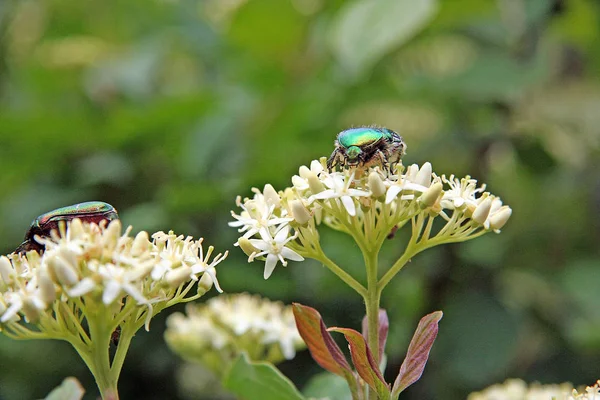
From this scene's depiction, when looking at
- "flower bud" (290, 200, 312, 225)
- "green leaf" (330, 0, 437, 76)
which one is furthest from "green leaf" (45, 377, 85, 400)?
"green leaf" (330, 0, 437, 76)

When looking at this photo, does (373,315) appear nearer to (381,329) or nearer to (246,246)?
(381,329)

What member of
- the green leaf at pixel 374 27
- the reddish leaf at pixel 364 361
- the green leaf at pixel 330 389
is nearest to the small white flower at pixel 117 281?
the reddish leaf at pixel 364 361

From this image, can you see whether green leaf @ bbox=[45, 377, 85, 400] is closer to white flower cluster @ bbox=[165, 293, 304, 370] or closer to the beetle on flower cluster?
the beetle on flower cluster

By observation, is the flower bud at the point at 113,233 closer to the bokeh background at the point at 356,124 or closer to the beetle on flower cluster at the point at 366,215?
the beetle on flower cluster at the point at 366,215

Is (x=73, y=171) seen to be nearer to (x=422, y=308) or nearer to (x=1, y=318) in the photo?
(x=422, y=308)

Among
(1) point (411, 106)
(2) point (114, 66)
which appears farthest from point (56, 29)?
(1) point (411, 106)
